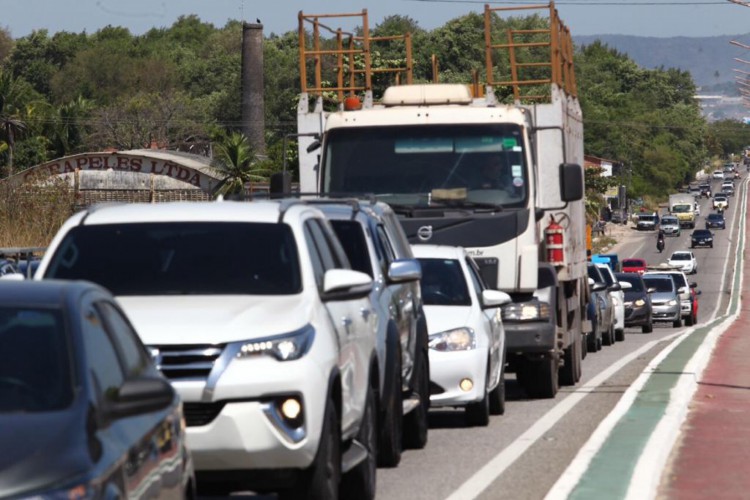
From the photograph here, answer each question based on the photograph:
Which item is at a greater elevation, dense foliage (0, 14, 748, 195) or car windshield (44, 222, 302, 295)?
dense foliage (0, 14, 748, 195)

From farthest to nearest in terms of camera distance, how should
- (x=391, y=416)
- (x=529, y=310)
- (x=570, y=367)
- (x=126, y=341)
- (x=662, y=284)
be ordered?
(x=662, y=284) < (x=570, y=367) < (x=529, y=310) < (x=391, y=416) < (x=126, y=341)

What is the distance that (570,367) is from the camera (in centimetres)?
2000

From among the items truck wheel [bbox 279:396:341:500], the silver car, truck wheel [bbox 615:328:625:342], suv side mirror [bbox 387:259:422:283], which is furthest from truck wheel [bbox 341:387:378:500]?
the silver car

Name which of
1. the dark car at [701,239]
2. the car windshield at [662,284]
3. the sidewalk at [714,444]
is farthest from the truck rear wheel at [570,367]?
the dark car at [701,239]

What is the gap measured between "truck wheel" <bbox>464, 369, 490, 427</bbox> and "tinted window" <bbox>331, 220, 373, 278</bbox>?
10.4 ft

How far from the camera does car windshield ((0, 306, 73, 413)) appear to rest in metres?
5.59

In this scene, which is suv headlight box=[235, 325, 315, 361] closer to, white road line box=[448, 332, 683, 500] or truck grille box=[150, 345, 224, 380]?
truck grille box=[150, 345, 224, 380]

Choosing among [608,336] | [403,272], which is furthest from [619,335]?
[403,272]

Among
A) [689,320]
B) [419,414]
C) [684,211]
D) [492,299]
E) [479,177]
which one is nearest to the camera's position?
[419,414]

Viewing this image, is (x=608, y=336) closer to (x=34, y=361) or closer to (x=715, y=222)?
(x=34, y=361)

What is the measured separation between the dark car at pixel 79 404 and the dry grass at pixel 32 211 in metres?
35.7

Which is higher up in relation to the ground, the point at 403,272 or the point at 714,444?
the point at 403,272

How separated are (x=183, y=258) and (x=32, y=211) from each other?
3863cm

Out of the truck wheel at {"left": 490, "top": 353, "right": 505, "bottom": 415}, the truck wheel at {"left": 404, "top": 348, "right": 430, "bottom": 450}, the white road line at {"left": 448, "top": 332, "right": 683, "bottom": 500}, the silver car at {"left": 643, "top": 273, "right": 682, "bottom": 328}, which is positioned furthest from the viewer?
the silver car at {"left": 643, "top": 273, "right": 682, "bottom": 328}
